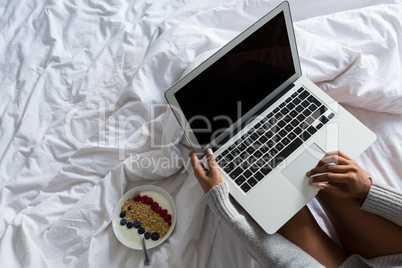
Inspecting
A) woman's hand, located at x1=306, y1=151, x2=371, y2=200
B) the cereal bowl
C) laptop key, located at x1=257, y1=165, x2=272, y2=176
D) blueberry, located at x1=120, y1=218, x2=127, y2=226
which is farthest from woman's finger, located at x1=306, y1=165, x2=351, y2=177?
blueberry, located at x1=120, y1=218, x2=127, y2=226

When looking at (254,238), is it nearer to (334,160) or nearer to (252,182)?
(252,182)

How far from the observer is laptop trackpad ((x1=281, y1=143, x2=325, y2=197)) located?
0.90 m

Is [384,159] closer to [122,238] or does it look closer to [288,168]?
[288,168]

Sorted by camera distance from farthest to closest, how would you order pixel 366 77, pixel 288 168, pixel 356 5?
pixel 356 5 → pixel 366 77 → pixel 288 168

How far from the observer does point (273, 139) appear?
94cm

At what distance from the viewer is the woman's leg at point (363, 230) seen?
875 mm

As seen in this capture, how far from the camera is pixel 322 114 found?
963 mm

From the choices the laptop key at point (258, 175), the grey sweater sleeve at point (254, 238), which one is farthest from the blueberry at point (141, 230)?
the laptop key at point (258, 175)

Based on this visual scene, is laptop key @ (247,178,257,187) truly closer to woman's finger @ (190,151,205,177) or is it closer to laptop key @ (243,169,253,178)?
laptop key @ (243,169,253,178)

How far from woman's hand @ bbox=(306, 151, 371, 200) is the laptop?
0.09 ft

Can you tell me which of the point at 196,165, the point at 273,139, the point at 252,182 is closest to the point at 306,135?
the point at 273,139

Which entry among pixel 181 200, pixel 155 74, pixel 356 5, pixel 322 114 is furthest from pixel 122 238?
pixel 356 5

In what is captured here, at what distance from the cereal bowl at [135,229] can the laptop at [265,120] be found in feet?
0.52

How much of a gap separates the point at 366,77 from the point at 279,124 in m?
0.29
